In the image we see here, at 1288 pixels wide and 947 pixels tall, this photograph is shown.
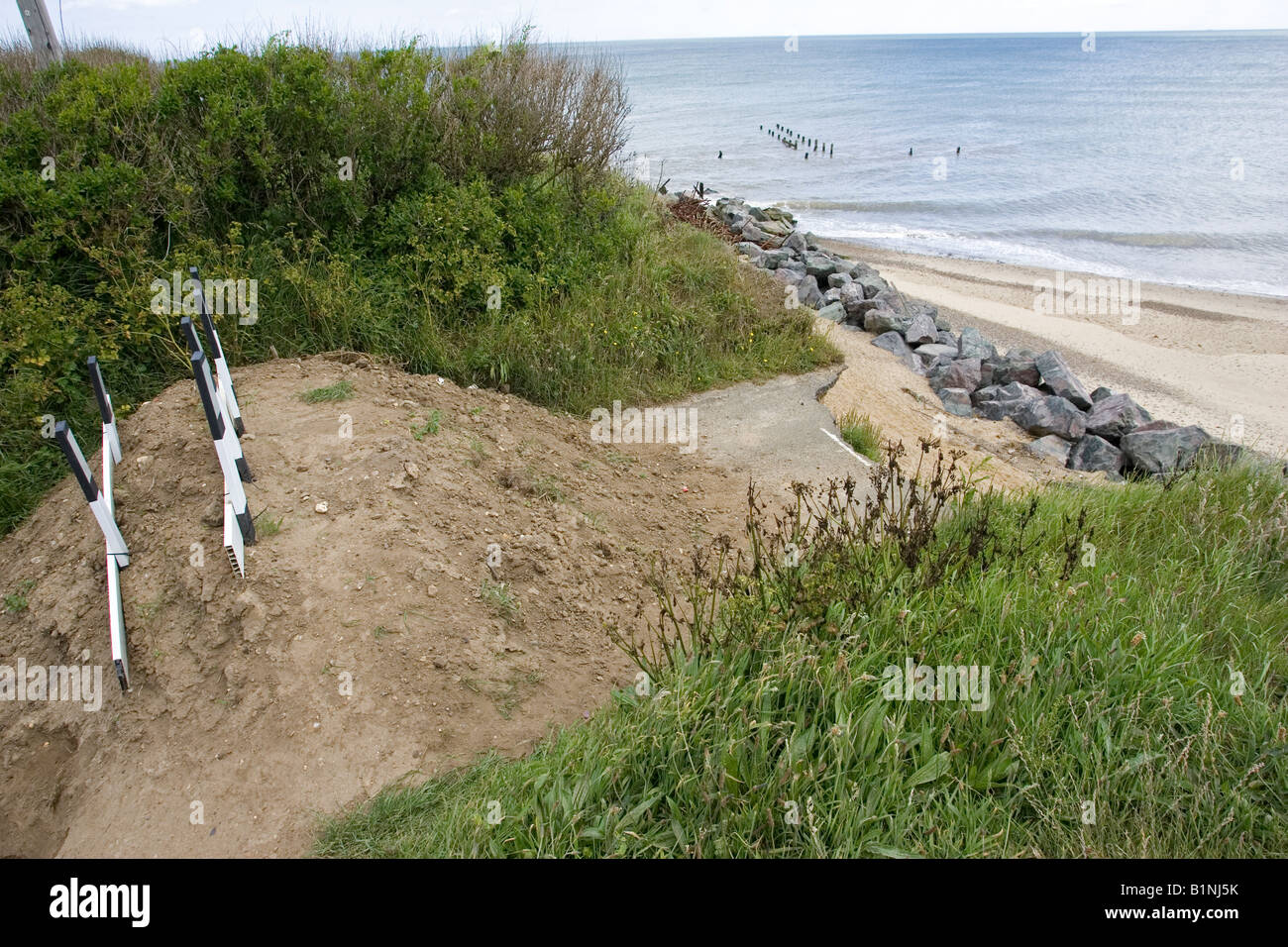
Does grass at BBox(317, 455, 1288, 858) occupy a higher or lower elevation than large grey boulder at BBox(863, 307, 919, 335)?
lower

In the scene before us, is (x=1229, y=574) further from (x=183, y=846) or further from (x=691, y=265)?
(x=691, y=265)

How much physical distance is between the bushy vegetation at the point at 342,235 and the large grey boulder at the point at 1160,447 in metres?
3.74

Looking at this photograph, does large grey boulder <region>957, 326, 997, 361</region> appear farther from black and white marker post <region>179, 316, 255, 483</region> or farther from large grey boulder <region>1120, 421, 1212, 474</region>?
black and white marker post <region>179, 316, 255, 483</region>

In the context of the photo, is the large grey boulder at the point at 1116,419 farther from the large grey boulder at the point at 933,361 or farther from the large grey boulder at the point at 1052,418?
the large grey boulder at the point at 933,361

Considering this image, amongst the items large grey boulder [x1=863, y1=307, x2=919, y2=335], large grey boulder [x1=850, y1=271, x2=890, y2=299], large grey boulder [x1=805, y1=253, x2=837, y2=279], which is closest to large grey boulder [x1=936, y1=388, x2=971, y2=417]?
large grey boulder [x1=863, y1=307, x2=919, y2=335]

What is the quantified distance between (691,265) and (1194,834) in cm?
797

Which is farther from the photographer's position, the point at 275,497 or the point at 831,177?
the point at 831,177

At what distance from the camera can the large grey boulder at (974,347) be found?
12.3 metres

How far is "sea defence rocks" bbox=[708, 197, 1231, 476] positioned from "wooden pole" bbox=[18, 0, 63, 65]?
8.84 meters

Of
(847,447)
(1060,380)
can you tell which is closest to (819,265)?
(1060,380)

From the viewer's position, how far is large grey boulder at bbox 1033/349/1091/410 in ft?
36.0

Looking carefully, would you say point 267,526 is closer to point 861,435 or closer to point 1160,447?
point 861,435

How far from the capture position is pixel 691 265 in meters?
9.75
